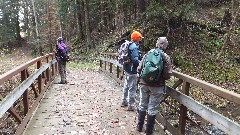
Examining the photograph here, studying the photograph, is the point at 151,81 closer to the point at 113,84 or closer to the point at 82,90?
the point at 82,90

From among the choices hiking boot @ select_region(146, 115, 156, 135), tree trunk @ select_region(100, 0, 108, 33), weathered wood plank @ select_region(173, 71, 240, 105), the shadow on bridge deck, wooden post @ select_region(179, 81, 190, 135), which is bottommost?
the shadow on bridge deck

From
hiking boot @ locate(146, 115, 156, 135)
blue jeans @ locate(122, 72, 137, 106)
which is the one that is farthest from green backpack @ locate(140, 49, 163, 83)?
blue jeans @ locate(122, 72, 137, 106)

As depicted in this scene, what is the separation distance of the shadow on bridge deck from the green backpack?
1.38 metres

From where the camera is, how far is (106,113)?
7.96 meters

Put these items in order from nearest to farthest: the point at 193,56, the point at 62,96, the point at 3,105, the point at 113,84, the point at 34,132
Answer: the point at 3,105 → the point at 34,132 → the point at 62,96 → the point at 113,84 → the point at 193,56

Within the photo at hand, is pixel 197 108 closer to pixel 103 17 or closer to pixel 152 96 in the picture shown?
pixel 152 96

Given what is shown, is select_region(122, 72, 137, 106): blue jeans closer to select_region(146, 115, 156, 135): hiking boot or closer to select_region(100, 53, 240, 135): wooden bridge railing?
select_region(100, 53, 240, 135): wooden bridge railing

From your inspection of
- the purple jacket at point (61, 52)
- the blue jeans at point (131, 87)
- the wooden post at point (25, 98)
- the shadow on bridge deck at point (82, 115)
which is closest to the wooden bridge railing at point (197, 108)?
the shadow on bridge deck at point (82, 115)

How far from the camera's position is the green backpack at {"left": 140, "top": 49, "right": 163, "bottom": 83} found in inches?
218

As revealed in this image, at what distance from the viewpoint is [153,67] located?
18.2ft

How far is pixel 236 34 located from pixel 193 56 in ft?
14.5

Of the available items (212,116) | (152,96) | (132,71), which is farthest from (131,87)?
(212,116)

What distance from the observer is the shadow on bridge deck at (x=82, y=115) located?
21.2 feet

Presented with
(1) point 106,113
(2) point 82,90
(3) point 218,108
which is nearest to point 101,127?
(1) point 106,113
